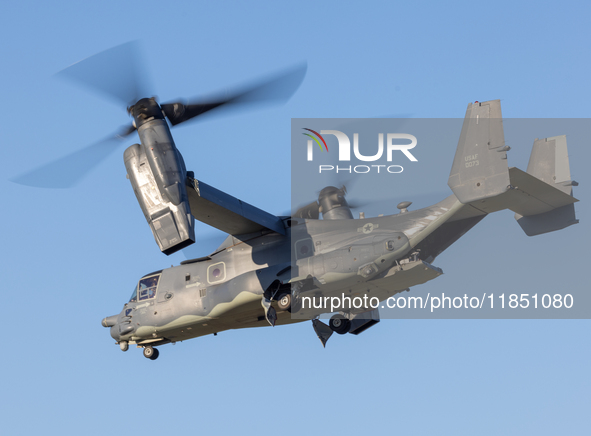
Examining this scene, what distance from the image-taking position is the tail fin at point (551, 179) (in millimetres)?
19344

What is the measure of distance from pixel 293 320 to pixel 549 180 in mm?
7918

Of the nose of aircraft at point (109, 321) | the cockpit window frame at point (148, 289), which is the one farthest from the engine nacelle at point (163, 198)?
the nose of aircraft at point (109, 321)

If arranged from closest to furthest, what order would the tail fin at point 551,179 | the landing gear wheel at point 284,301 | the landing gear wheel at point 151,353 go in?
the tail fin at point 551,179 < the landing gear wheel at point 284,301 < the landing gear wheel at point 151,353

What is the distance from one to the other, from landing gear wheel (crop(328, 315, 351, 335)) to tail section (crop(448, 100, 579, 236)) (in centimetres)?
618

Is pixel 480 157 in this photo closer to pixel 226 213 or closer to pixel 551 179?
pixel 551 179

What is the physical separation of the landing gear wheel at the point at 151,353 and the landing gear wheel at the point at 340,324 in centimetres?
535

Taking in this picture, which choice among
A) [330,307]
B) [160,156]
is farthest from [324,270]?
[160,156]

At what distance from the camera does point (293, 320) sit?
2211cm

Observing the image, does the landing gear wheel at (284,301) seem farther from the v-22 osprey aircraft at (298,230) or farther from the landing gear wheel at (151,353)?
the landing gear wheel at (151,353)

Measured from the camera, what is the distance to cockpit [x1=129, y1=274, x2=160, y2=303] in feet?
76.0

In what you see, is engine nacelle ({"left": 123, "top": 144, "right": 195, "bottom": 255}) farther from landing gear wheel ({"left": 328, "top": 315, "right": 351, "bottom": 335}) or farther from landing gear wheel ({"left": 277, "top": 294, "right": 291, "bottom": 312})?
landing gear wheel ({"left": 328, "top": 315, "right": 351, "bottom": 335})

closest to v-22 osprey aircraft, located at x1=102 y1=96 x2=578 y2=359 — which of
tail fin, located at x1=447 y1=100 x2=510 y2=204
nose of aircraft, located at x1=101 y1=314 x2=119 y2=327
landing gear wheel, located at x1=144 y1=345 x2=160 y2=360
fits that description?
tail fin, located at x1=447 y1=100 x2=510 y2=204

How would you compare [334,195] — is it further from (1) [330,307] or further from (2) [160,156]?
(2) [160,156]

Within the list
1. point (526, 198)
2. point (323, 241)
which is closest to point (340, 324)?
point (323, 241)
